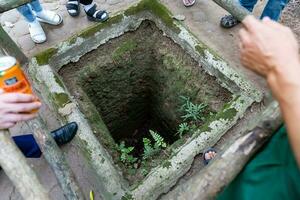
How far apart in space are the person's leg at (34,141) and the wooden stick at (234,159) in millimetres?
1401

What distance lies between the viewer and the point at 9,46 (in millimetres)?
2955

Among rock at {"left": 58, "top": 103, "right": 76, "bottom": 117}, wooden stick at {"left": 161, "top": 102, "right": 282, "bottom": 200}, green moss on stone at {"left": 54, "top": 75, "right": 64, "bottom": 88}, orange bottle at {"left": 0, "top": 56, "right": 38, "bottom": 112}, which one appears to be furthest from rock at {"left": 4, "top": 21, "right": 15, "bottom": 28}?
wooden stick at {"left": 161, "top": 102, "right": 282, "bottom": 200}

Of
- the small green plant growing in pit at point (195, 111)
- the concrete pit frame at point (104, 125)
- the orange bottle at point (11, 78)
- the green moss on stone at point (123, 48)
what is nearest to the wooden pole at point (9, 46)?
the concrete pit frame at point (104, 125)

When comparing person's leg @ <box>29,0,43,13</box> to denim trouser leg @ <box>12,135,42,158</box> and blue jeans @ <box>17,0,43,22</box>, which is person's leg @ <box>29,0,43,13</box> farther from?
denim trouser leg @ <box>12,135,42,158</box>

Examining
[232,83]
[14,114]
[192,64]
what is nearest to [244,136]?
[14,114]

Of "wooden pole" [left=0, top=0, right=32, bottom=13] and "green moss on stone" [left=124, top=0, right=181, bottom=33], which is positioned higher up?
"wooden pole" [left=0, top=0, right=32, bottom=13]

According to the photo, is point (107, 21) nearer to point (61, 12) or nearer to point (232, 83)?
point (61, 12)

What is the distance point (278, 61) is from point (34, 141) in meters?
2.03

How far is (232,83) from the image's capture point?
2.83m

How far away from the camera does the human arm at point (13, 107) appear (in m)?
1.55

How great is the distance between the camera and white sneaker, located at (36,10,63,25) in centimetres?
356

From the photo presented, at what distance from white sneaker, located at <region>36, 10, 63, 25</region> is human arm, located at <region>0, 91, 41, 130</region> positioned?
2108mm

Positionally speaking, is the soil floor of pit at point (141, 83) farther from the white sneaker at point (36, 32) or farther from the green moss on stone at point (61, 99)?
the white sneaker at point (36, 32)

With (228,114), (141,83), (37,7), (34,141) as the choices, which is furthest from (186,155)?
(37,7)
